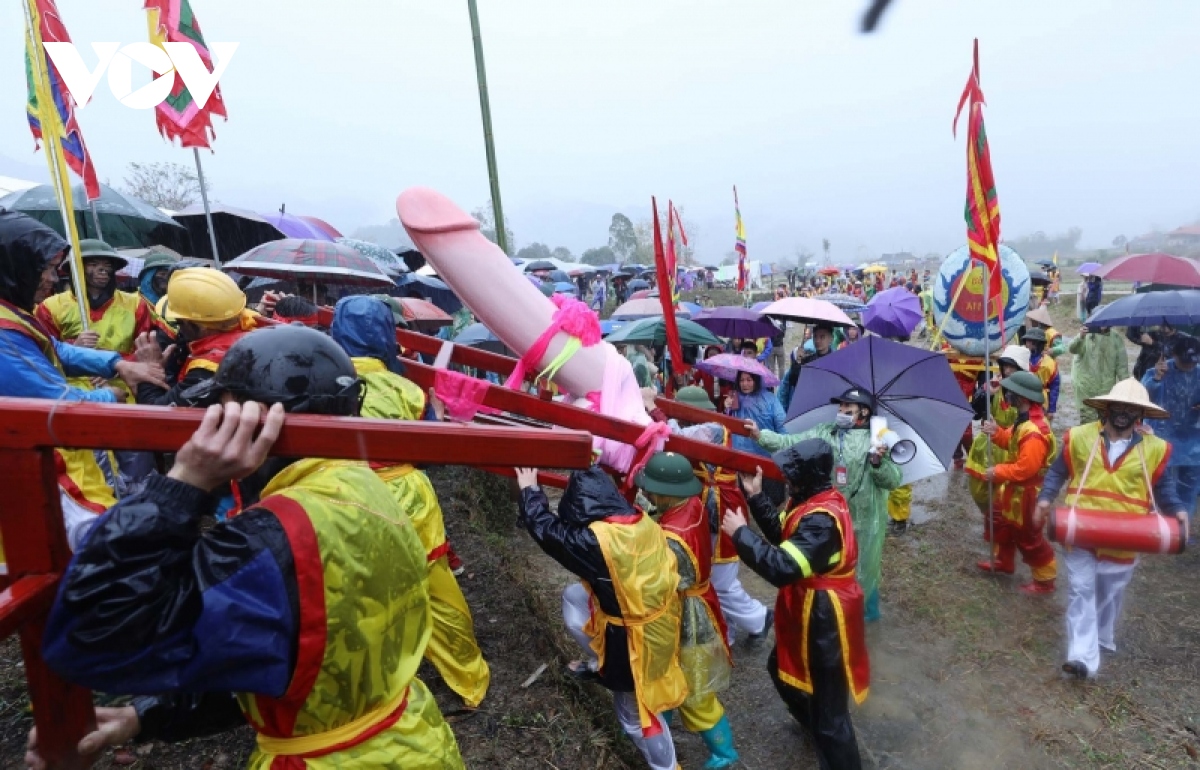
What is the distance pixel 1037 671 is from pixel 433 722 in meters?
4.53

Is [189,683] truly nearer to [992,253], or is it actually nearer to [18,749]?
[18,749]

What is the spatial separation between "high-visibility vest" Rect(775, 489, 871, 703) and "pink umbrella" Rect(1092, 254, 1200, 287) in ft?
27.5

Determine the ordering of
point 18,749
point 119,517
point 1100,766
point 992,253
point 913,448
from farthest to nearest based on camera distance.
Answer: point 992,253, point 913,448, point 1100,766, point 18,749, point 119,517

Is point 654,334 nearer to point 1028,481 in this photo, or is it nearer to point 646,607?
point 1028,481

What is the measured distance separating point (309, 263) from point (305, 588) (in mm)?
4806

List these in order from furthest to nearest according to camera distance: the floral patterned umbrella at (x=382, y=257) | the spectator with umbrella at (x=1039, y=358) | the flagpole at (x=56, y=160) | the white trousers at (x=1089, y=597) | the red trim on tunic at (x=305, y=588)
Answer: the floral patterned umbrella at (x=382, y=257), the spectator with umbrella at (x=1039, y=358), the white trousers at (x=1089, y=597), the flagpole at (x=56, y=160), the red trim on tunic at (x=305, y=588)

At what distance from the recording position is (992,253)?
5.29m

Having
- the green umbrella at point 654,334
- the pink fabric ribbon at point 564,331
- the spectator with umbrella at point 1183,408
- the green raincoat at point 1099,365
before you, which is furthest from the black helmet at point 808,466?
the green raincoat at point 1099,365

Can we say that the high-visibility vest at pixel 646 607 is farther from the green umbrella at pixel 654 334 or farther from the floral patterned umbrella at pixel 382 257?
the floral patterned umbrella at pixel 382 257

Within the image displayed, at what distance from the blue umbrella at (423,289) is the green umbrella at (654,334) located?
15.4 ft

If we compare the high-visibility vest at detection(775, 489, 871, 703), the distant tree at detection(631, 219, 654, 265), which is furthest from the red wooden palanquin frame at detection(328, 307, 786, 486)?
the distant tree at detection(631, 219, 654, 265)

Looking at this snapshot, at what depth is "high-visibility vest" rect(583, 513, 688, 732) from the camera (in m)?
2.95

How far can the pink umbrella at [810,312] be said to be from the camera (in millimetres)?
6824

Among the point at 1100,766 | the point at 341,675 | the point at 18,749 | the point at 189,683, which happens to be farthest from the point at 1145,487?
the point at 18,749
